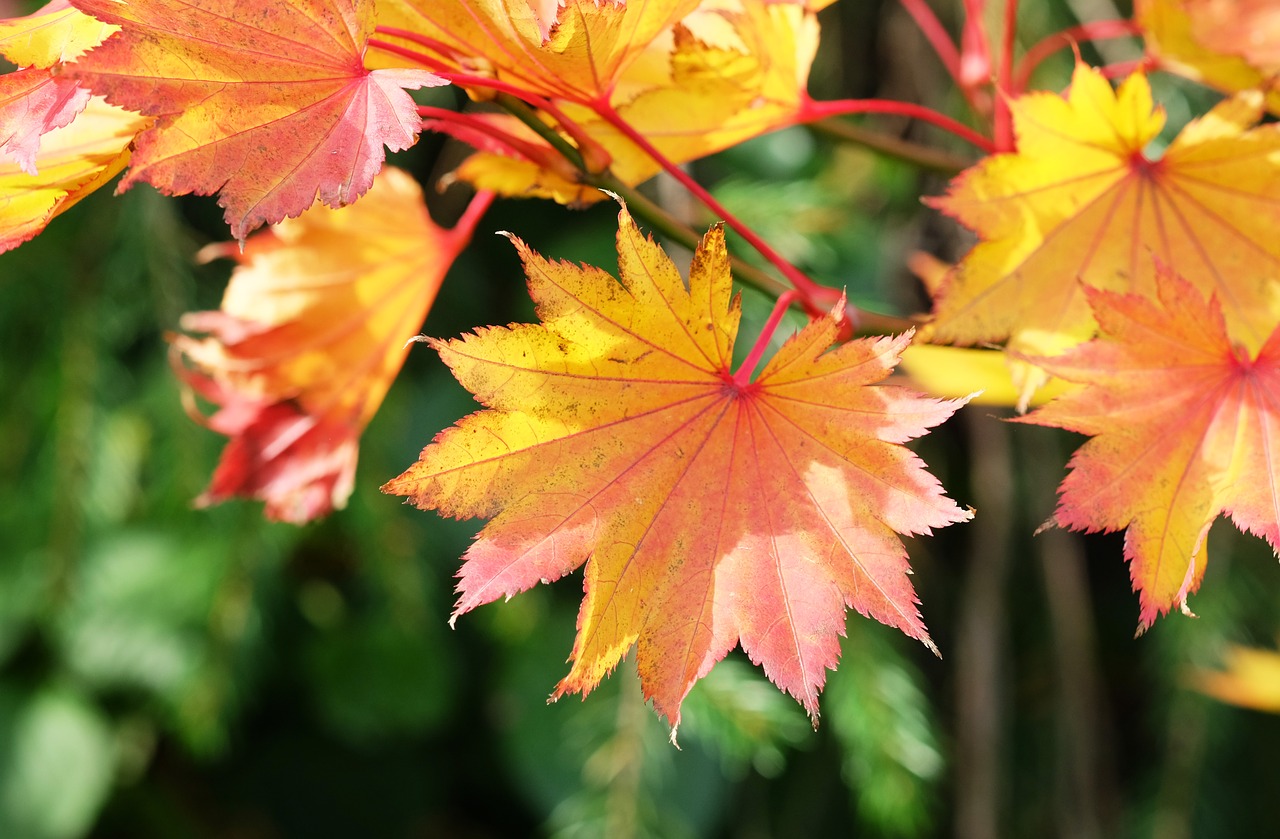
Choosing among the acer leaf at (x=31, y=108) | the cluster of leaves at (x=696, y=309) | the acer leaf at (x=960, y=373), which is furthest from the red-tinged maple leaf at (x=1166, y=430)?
the acer leaf at (x=31, y=108)

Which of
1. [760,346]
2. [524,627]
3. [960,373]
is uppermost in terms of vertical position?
[760,346]

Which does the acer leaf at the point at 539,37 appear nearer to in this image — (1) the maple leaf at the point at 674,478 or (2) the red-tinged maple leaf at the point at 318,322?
(1) the maple leaf at the point at 674,478

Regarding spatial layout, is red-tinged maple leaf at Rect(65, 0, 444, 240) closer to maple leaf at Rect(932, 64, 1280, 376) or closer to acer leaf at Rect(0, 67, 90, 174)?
acer leaf at Rect(0, 67, 90, 174)

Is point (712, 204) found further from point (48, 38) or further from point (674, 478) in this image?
point (48, 38)

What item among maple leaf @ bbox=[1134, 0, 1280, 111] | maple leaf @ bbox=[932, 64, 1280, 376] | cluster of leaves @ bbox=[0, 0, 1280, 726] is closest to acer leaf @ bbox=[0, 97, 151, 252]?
cluster of leaves @ bbox=[0, 0, 1280, 726]

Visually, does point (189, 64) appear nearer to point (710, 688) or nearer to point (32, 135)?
point (32, 135)

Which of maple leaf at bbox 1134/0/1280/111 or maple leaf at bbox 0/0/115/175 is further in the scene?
maple leaf at bbox 1134/0/1280/111

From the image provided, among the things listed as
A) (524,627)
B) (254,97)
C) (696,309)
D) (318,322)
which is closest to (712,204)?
(696,309)
